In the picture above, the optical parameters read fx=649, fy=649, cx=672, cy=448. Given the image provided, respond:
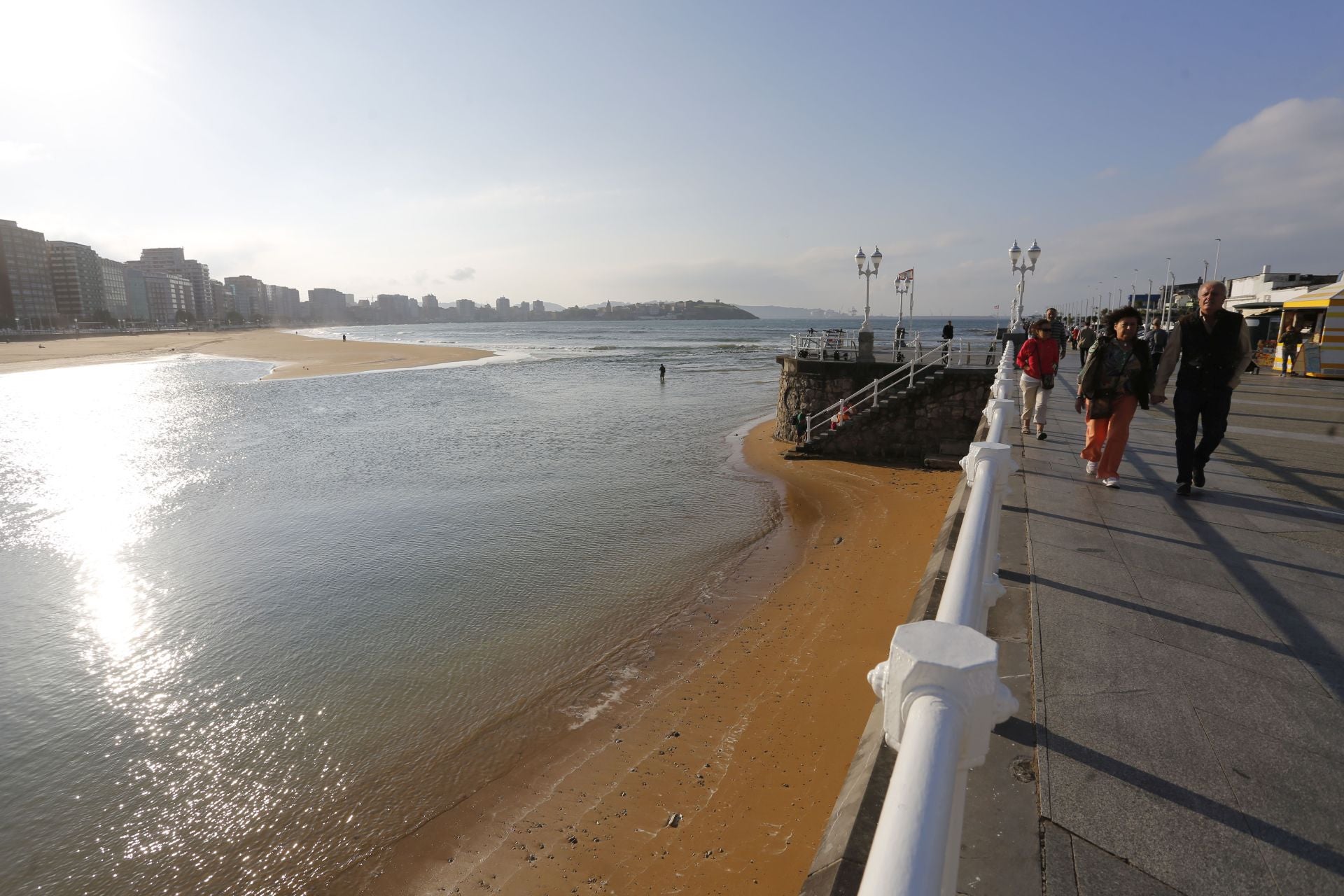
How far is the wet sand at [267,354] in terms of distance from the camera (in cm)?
5506

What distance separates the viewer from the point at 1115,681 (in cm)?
300

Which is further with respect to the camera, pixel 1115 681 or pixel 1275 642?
pixel 1275 642

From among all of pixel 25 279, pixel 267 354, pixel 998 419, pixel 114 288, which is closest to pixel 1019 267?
pixel 998 419

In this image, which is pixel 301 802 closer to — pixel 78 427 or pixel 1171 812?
pixel 1171 812

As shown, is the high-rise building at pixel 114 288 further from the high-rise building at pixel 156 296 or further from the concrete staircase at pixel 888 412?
the concrete staircase at pixel 888 412

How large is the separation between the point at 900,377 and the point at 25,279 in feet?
606

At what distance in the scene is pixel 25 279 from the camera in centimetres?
13400

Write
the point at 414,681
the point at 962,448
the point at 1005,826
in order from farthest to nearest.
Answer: the point at 962,448 < the point at 414,681 < the point at 1005,826

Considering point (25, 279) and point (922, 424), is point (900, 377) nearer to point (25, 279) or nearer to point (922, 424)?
point (922, 424)

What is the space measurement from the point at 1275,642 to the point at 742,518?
33.6 ft

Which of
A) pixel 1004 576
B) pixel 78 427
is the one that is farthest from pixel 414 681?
pixel 78 427

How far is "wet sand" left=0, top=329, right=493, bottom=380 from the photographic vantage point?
181ft

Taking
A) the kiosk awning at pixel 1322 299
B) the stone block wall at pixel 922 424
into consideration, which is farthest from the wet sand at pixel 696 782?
the kiosk awning at pixel 1322 299

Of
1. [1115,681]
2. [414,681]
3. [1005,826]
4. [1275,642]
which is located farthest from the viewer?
[414,681]
